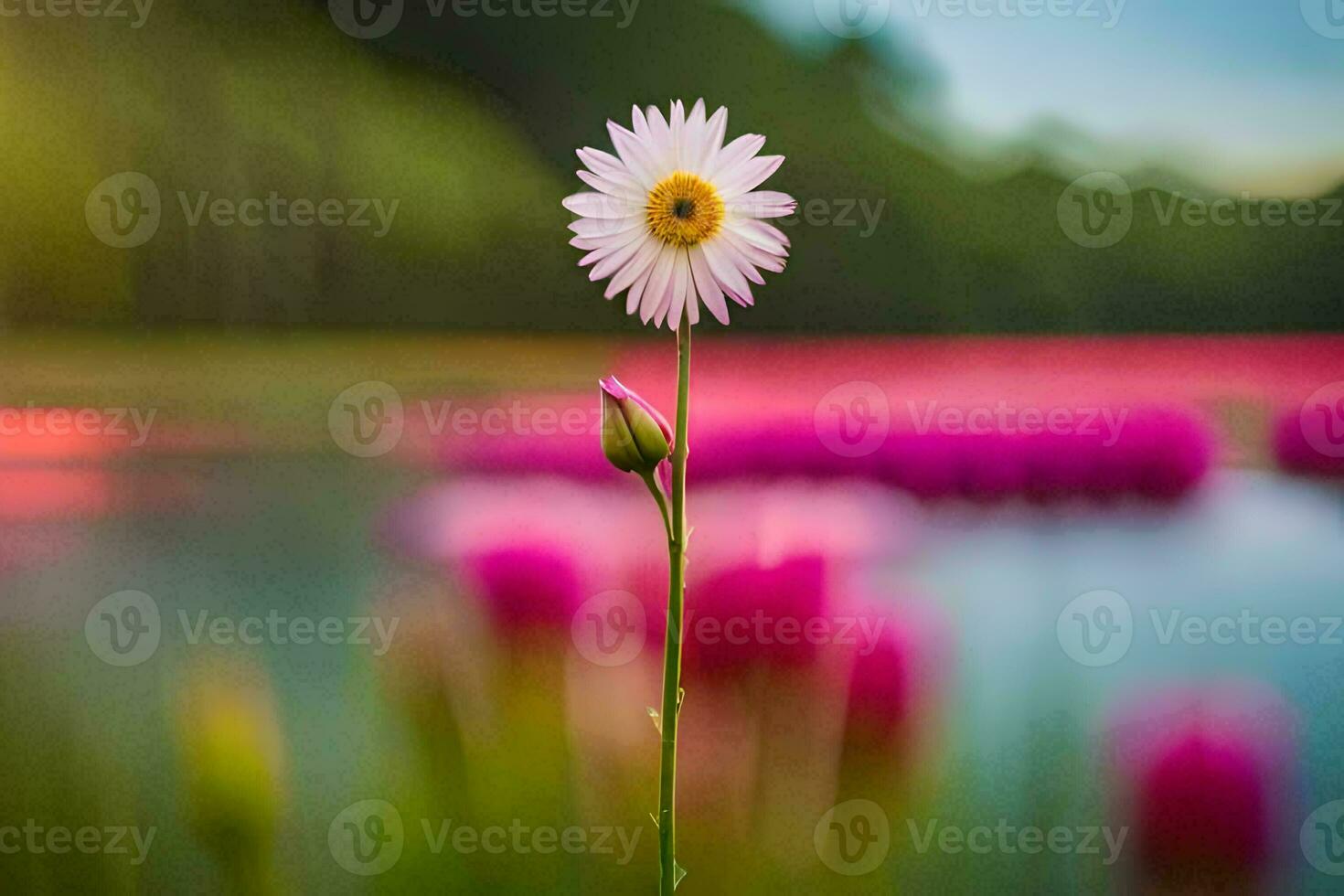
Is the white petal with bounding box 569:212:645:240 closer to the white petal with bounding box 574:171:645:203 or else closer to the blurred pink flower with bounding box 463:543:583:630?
the white petal with bounding box 574:171:645:203

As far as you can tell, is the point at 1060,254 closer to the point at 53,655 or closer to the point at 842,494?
the point at 842,494

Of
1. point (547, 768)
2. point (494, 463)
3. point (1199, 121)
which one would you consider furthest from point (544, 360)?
point (1199, 121)

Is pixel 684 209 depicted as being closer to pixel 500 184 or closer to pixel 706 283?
pixel 706 283

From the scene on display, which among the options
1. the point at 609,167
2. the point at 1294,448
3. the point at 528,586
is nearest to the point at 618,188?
the point at 609,167

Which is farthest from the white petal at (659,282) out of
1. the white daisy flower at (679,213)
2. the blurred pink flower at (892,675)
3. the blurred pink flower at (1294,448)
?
the blurred pink flower at (1294,448)

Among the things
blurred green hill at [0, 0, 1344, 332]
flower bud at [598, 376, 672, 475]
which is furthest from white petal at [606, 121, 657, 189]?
blurred green hill at [0, 0, 1344, 332]

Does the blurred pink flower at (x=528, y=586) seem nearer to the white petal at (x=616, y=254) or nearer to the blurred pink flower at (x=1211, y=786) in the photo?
the white petal at (x=616, y=254)

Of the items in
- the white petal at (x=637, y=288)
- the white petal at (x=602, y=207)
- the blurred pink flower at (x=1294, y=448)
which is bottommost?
the blurred pink flower at (x=1294, y=448)
